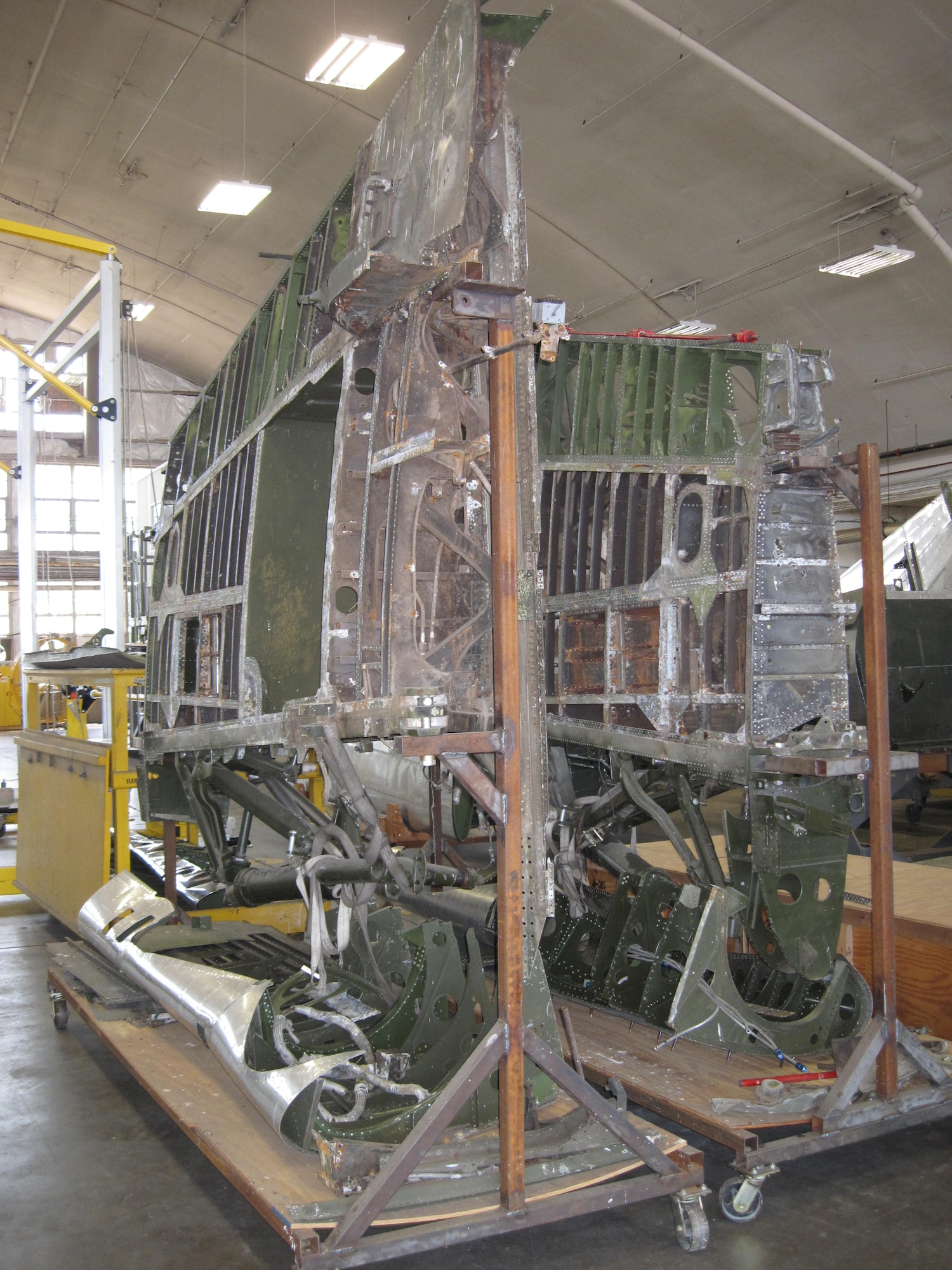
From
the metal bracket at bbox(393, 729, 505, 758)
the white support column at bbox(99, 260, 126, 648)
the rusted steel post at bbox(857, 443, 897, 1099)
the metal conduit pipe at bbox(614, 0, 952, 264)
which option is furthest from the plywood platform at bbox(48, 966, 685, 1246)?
the metal conduit pipe at bbox(614, 0, 952, 264)

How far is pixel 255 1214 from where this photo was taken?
379 cm

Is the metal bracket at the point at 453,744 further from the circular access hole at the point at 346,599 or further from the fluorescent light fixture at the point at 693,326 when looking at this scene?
the fluorescent light fixture at the point at 693,326

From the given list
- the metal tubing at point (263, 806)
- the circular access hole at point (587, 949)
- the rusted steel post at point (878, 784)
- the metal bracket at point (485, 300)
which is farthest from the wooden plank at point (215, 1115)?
the metal bracket at point (485, 300)

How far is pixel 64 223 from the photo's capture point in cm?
2159

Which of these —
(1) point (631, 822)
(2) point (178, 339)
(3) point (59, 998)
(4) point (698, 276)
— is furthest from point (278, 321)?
(2) point (178, 339)

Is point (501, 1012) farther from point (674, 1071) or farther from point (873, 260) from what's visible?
point (873, 260)

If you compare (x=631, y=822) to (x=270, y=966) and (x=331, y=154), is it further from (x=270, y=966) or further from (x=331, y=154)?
(x=331, y=154)

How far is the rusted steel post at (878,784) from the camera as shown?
3979mm

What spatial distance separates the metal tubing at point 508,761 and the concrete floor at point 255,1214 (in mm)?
594

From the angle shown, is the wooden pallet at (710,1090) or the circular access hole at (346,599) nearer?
the wooden pallet at (710,1090)

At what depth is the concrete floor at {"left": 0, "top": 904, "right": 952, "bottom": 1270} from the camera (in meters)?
3.44

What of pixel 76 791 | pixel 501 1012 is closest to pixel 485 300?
pixel 501 1012

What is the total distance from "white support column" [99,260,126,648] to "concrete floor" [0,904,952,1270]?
489cm

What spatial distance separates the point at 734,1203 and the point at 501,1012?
1267 millimetres
